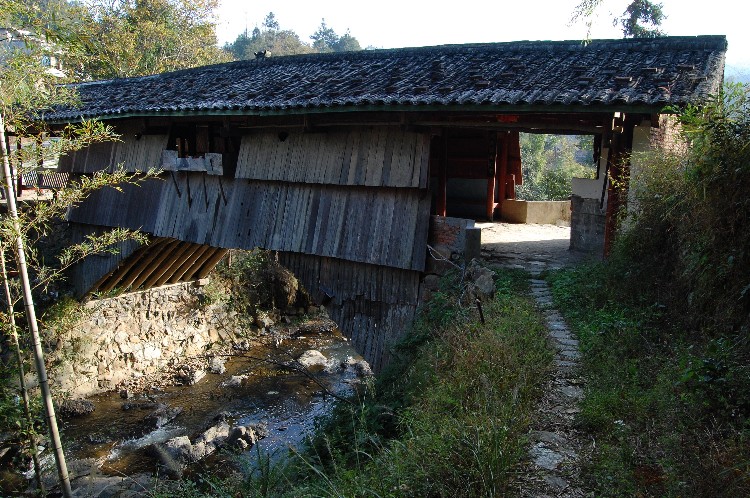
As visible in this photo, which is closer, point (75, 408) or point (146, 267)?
point (75, 408)

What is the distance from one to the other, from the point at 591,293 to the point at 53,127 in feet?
37.7

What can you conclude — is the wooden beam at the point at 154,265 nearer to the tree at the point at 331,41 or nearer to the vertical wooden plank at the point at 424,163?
the vertical wooden plank at the point at 424,163

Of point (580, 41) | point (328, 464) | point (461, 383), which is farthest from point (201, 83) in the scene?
point (461, 383)

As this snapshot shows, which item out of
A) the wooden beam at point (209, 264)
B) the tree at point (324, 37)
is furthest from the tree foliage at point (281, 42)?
the wooden beam at point (209, 264)

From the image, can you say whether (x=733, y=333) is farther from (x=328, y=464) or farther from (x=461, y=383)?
(x=328, y=464)

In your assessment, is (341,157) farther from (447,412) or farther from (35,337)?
(447,412)

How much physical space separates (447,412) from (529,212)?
8469 mm

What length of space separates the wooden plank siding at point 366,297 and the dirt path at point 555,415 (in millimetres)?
1350

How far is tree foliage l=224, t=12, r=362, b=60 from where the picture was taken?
4373cm

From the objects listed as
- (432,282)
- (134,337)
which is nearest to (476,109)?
(432,282)

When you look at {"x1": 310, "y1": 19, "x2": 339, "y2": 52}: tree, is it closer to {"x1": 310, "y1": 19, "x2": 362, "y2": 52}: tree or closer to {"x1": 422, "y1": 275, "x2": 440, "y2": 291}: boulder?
{"x1": 310, "y1": 19, "x2": 362, "y2": 52}: tree

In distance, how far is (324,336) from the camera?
16922 millimetres

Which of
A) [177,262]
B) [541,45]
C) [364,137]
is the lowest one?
[177,262]

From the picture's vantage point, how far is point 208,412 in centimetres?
1191
